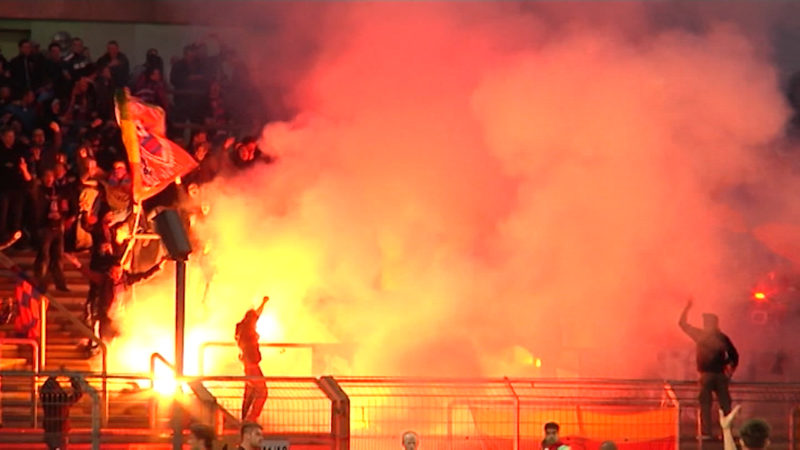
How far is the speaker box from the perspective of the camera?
643 inches

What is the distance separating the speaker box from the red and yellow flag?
5829 millimetres

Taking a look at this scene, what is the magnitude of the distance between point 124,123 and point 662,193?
588 cm

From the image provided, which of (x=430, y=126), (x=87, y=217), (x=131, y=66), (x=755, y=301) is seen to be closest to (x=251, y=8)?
(x=131, y=66)

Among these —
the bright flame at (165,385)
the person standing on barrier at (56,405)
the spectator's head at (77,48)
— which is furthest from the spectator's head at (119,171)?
the person standing on barrier at (56,405)

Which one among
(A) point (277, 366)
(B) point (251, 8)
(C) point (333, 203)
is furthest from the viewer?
(B) point (251, 8)

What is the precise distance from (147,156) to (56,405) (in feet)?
18.7

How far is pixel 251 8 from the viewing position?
27.8m

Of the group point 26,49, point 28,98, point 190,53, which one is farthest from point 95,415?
point 190,53

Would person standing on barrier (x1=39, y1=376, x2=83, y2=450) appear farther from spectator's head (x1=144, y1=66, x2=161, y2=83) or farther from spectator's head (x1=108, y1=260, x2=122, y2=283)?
spectator's head (x1=144, y1=66, x2=161, y2=83)

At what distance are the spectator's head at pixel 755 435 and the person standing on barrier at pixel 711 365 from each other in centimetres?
644

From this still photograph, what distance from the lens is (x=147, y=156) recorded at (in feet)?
73.0

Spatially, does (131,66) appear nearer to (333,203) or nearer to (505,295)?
(333,203)

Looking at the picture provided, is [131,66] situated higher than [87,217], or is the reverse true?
[131,66]

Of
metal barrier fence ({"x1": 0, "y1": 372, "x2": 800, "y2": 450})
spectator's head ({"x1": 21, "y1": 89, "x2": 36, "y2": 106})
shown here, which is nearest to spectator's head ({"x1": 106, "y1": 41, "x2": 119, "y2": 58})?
spectator's head ({"x1": 21, "y1": 89, "x2": 36, "y2": 106})
